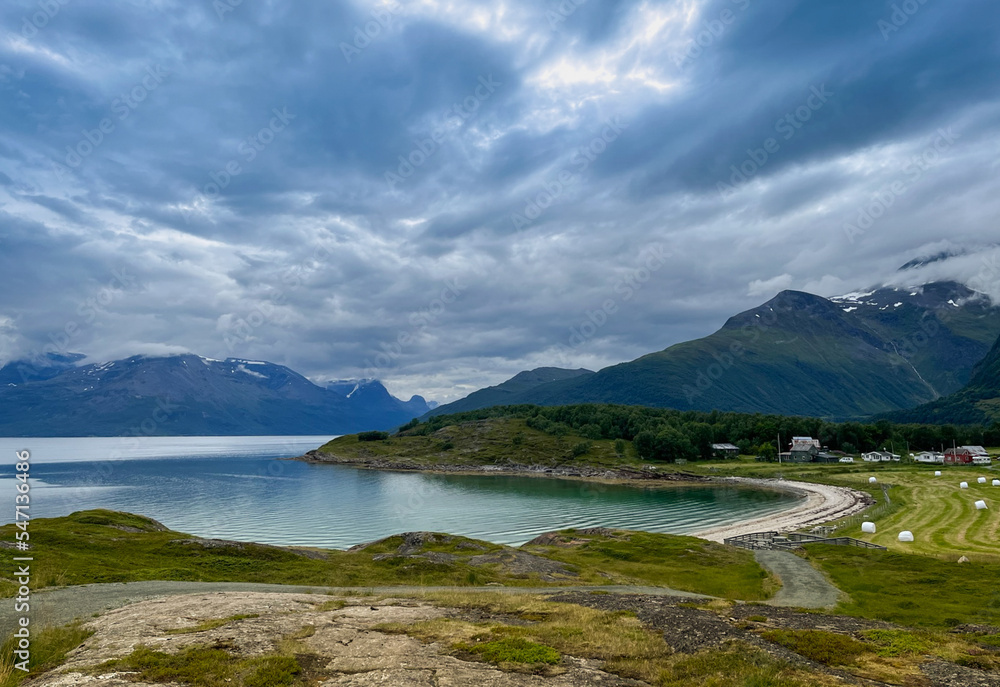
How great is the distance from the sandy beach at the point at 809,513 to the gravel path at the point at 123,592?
195ft

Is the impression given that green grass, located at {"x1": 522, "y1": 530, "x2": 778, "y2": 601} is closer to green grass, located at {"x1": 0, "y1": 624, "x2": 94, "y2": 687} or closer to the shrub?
the shrub

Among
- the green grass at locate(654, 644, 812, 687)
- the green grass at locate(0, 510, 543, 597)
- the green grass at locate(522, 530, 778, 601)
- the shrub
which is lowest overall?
the green grass at locate(522, 530, 778, 601)

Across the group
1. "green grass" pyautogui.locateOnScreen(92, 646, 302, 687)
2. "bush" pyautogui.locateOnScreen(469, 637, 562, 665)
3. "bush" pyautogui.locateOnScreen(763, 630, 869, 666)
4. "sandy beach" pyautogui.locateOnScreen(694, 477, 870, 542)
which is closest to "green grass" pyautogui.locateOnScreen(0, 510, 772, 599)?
"bush" pyautogui.locateOnScreen(763, 630, 869, 666)

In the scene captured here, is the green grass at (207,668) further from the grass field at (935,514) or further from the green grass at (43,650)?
the grass field at (935,514)

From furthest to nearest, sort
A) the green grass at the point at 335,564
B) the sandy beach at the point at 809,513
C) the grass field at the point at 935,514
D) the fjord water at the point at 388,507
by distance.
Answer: the fjord water at the point at 388,507
the sandy beach at the point at 809,513
the grass field at the point at 935,514
the green grass at the point at 335,564

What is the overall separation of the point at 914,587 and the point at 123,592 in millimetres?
65228

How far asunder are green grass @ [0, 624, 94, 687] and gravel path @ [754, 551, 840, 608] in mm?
44745

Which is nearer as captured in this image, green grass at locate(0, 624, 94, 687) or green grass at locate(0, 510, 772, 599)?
green grass at locate(0, 624, 94, 687)

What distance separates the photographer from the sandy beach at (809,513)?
10194cm

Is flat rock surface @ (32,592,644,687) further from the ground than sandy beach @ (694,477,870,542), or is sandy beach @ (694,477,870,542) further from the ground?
flat rock surface @ (32,592,644,687)

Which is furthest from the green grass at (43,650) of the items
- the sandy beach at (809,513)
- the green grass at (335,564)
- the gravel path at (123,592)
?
the sandy beach at (809,513)

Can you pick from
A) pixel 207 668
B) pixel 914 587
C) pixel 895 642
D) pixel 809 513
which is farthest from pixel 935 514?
pixel 207 668

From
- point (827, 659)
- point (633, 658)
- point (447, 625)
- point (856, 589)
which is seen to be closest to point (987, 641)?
point (827, 659)

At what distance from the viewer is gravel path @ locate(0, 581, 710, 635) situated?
31.7 metres
